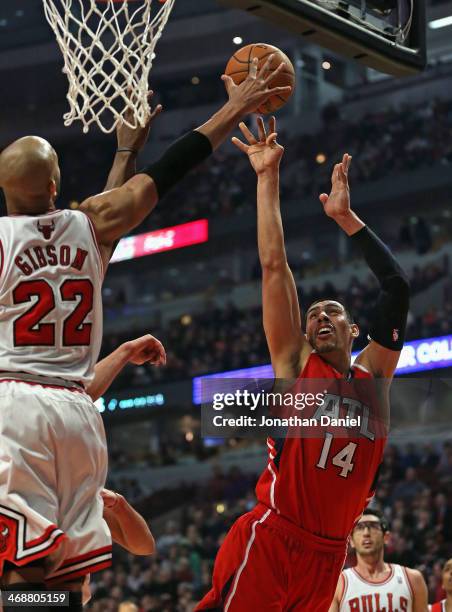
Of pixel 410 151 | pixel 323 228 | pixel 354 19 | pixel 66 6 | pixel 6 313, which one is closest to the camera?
pixel 6 313

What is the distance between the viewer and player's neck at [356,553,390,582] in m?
6.71

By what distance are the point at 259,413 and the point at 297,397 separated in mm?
472

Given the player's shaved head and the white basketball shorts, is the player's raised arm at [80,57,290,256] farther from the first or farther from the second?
the white basketball shorts

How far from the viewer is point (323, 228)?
2381 cm

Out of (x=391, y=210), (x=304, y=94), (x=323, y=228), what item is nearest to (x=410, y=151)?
(x=391, y=210)

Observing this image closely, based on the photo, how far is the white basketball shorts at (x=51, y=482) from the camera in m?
3.06

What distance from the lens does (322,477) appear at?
177 inches

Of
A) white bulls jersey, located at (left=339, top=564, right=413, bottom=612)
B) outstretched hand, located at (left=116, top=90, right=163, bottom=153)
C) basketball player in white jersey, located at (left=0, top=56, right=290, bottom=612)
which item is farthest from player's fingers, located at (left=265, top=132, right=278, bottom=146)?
white bulls jersey, located at (left=339, top=564, right=413, bottom=612)

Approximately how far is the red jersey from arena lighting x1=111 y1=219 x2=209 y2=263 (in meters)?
19.3

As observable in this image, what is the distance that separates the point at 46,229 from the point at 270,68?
174 centimetres

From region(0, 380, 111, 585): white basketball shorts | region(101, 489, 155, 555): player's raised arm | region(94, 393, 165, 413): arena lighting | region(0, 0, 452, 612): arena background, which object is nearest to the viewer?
region(0, 380, 111, 585): white basketball shorts

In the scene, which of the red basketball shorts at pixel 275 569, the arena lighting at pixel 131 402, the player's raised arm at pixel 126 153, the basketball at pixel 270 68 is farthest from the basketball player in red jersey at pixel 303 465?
the arena lighting at pixel 131 402

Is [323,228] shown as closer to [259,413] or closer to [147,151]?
[147,151]

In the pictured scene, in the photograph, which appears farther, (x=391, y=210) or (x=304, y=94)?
(x=304, y=94)
